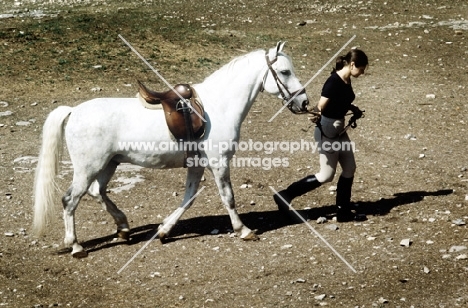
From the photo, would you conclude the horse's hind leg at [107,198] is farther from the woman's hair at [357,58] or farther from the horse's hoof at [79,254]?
the woman's hair at [357,58]

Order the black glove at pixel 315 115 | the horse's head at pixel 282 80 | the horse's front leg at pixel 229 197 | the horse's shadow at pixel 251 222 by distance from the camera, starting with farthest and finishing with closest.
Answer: the horse's shadow at pixel 251 222, the horse's front leg at pixel 229 197, the black glove at pixel 315 115, the horse's head at pixel 282 80

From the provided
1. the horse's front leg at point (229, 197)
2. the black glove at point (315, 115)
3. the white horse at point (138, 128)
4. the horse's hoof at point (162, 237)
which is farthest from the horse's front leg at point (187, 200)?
the black glove at point (315, 115)

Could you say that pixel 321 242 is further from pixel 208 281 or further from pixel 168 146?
pixel 168 146

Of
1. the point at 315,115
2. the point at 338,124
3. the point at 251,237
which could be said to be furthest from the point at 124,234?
the point at 338,124

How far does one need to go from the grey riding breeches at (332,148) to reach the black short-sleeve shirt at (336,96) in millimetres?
91

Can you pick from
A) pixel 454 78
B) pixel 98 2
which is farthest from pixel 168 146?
pixel 98 2

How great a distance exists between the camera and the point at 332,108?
26.6 ft

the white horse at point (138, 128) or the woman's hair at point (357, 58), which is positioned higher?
the woman's hair at point (357, 58)

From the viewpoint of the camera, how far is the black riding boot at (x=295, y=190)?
28.3 feet

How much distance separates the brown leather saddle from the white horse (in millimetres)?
104

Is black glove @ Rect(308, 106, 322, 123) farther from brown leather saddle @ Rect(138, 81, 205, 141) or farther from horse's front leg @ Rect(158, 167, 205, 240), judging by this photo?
horse's front leg @ Rect(158, 167, 205, 240)

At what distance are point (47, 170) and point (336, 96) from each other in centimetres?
354

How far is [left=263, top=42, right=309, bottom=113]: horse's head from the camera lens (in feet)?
26.0

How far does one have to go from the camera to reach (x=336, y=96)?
806 cm
